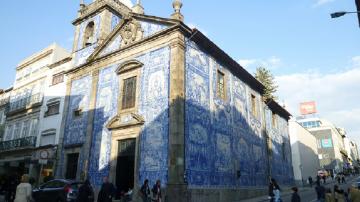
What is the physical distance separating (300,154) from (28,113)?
1066 inches

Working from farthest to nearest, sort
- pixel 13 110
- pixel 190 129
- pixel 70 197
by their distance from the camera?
pixel 13 110 → pixel 190 129 → pixel 70 197

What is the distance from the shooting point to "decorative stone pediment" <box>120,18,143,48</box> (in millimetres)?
17266

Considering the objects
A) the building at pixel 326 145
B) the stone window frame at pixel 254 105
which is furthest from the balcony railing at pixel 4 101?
the building at pixel 326 145

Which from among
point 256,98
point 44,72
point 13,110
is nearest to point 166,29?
point 256,98

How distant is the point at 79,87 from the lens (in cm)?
2002

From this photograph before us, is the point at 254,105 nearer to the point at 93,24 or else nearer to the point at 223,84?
the point at 223,84

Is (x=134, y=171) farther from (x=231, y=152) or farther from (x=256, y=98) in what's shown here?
(x=256, y=98)

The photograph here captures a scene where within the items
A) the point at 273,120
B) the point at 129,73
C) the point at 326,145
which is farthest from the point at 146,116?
the point at 326,145

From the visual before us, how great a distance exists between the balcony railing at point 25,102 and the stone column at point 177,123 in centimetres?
1351

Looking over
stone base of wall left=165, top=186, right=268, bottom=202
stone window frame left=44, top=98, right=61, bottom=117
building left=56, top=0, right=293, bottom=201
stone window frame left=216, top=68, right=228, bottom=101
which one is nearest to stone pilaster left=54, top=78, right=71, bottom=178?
building left=56, top=0, right=293, bottom=201

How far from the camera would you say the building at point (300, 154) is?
32500mm

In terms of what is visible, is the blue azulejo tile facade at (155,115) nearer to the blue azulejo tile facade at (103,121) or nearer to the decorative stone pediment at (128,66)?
the decorative stone pediment at (128,66)

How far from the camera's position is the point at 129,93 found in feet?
54.5

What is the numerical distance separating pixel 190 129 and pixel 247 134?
22.7ft
